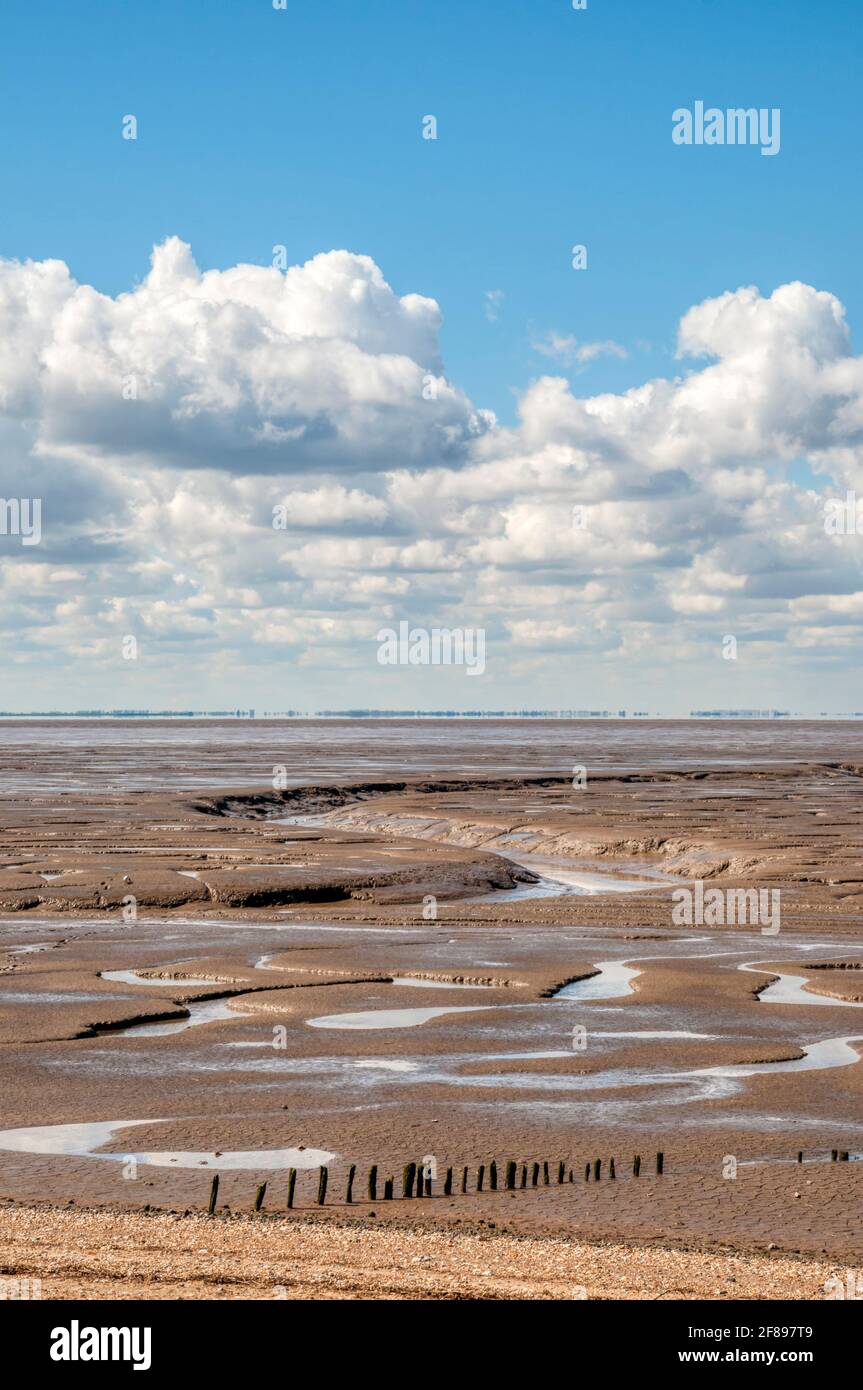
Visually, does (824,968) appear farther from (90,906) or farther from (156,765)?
(156,765)

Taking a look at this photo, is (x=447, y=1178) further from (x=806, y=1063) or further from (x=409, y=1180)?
(x=806, y=1063)

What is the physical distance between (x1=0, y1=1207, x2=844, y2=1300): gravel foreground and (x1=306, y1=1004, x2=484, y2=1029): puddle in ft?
28.6

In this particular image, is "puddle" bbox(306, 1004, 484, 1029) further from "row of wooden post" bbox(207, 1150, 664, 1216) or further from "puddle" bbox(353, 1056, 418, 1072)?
"row of wooden post" bbox(207, 1150, 664, 1216)

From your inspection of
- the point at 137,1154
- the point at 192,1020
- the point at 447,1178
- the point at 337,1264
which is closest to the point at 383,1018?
the point at 192,1020

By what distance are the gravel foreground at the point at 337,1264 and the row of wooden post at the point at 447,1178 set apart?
1.94ft

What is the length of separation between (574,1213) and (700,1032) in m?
8.37

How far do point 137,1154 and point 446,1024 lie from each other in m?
7.38

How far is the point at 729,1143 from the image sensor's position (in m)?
15.2

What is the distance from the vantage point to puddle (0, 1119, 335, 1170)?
14.4m

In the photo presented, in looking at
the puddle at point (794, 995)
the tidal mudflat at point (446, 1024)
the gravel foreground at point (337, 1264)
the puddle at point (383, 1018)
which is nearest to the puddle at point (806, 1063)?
the tidal mudflat at point (446, 1024)

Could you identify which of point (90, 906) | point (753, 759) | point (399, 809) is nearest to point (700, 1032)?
point (90, 906)

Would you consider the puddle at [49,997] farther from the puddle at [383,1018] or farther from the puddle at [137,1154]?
the puddle at [137,1154]

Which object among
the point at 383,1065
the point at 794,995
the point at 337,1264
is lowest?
the point at 794,995

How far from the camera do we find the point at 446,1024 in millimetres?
21375
